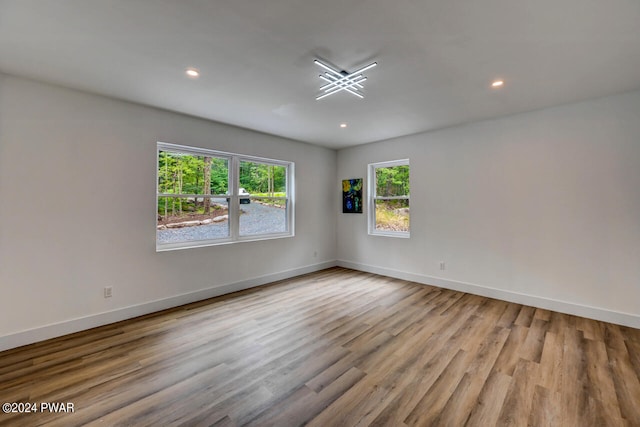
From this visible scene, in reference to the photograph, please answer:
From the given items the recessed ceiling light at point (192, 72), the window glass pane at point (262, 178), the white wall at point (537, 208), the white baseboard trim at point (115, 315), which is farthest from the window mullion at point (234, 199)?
the white wall at point (537, 208)

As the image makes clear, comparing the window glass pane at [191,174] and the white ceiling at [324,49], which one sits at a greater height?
the white ceiling at [324,49]

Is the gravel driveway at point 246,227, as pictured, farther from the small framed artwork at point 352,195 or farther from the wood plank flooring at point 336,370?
the small framed artwork at point 352,195

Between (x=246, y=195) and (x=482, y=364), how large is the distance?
3782 mm

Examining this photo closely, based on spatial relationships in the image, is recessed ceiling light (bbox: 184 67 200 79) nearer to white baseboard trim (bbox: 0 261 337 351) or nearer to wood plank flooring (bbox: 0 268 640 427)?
wood plank flooring (bbox: 0 268 640 427)

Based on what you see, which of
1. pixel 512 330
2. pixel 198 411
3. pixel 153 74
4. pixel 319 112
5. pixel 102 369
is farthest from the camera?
pixel 319 112

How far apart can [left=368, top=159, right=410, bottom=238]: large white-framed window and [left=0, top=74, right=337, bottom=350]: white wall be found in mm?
3008

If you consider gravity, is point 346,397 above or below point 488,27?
below

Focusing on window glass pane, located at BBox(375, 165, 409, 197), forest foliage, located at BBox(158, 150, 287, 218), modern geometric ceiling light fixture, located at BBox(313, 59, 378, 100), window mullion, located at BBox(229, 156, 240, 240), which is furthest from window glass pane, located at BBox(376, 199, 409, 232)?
window mullion, located at BBox(229, 156, 240, 240)

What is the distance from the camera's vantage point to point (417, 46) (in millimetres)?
2092

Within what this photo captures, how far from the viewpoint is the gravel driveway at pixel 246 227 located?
3644 millimetres

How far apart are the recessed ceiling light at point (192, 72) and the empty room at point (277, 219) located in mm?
28

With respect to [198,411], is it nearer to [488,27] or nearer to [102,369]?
[102,369]

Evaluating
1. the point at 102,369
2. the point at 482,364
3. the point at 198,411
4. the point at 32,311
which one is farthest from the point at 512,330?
the point at 32,311

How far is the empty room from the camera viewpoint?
1.78 meters
